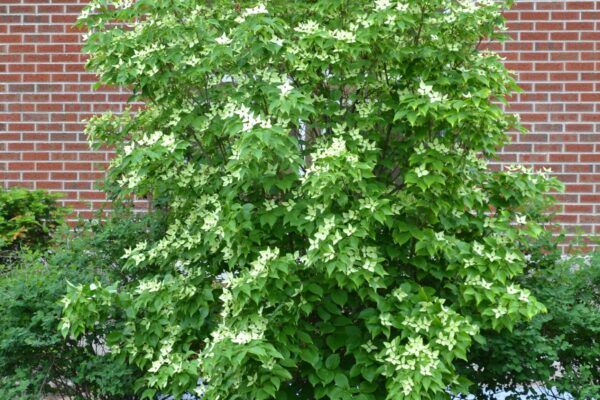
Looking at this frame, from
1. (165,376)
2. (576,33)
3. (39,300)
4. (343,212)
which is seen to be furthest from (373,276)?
(576,33)

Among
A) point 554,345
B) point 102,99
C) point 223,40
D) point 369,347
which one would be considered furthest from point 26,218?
point 554,345

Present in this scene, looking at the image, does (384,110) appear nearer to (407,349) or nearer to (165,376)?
(407,349)

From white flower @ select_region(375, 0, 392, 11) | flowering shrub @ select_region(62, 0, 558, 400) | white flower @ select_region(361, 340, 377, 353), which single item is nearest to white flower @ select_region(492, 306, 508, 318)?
flowering shrub @ select_region(62, 0, 558, 400)

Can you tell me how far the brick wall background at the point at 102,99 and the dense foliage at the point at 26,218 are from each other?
69 cm

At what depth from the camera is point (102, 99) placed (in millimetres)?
8406

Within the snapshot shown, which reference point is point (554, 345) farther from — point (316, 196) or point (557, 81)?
point (557, 81)

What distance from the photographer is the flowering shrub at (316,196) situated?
4.50 meters

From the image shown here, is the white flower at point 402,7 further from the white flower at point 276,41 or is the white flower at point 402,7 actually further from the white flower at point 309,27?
the white flower at point 276,41

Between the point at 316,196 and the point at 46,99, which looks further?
the point at 46,99

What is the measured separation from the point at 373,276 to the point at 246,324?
641 mm

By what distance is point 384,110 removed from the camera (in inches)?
196

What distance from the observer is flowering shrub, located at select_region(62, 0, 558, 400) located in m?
4.50

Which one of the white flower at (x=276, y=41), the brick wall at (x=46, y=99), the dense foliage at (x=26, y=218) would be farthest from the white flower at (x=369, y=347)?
the brick wall at (x=46, y=99)

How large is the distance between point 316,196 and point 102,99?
4.46 m
